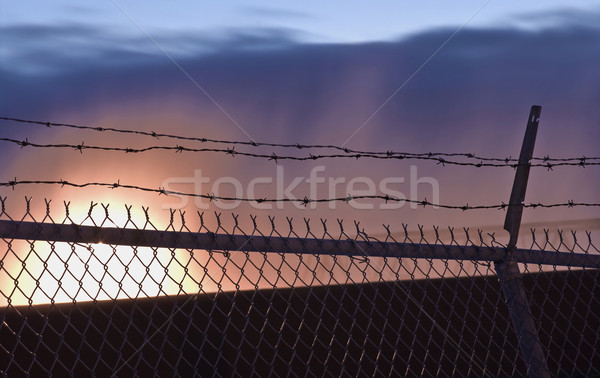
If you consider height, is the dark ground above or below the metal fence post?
below

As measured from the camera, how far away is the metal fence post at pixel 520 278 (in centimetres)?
400

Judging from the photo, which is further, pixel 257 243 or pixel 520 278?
pixel 520 278

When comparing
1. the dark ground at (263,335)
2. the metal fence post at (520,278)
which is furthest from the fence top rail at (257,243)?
the dark ground at (263,335)

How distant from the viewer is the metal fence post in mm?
A: 4004

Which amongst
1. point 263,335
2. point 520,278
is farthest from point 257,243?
point 263,335

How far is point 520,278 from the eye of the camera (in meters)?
4.09

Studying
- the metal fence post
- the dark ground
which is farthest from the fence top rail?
the dark ground

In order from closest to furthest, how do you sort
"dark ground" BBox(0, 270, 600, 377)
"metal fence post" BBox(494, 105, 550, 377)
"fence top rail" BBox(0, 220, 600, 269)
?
"fence top rail" BBox(0, 220, 600, 269) → "metal fence post" BBox(494, 105, 550, 377) → "dark ground" BBox(0, 270, 600, 377)

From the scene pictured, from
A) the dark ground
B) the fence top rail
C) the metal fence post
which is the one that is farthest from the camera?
the dark ground

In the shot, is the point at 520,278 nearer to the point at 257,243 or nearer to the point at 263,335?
the point at 257,243

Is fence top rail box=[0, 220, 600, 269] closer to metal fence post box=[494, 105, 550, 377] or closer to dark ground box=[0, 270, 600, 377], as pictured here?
metal fence post box=[494, 105, 550, 377]

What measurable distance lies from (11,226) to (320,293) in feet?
18.2

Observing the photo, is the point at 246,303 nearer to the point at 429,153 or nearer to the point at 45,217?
the point at 429,153

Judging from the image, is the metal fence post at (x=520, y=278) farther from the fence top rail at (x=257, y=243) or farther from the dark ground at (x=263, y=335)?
the dark ground at (x=263, y=335)
